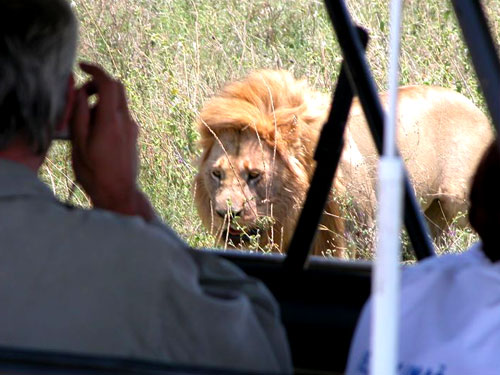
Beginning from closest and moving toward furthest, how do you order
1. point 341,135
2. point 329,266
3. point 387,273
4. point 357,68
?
1. point 387,273
2. point 357,68
3. point 341,135
4. point 329,266

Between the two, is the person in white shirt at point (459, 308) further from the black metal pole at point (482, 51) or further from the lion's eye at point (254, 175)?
the lion's eye at point (254, 175)

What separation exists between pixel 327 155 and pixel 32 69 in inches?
29.7

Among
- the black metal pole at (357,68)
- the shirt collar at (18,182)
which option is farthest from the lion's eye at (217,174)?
the shirt collar at (18,182)

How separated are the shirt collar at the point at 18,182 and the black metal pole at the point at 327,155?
2.34ft

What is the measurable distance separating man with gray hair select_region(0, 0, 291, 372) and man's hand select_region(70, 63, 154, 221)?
48 mm

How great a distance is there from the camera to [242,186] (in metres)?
5.72

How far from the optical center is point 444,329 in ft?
4.52

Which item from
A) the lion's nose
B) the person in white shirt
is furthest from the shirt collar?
the lion's nose

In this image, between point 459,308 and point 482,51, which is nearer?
point 482,51

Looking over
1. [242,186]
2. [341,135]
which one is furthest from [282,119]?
[341,135]

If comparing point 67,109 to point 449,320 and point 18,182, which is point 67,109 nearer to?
point 18,182

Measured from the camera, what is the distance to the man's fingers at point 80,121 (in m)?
1.58

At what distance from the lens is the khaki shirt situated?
1.34 metres

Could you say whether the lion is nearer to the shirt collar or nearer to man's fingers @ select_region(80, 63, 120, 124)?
man's fingers @ select_region(80, 63, 120, 124)
